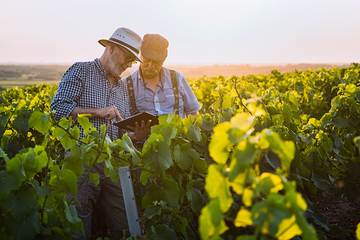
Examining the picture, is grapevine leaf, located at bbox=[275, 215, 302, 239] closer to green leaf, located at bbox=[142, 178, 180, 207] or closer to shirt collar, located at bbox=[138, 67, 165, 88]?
green leaf, located at bbox=[142, 178, 180, 207]

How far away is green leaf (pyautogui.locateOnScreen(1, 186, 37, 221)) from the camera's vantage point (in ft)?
3.36

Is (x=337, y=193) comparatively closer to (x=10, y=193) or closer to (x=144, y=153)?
(x=144, y=153)

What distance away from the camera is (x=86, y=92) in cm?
268

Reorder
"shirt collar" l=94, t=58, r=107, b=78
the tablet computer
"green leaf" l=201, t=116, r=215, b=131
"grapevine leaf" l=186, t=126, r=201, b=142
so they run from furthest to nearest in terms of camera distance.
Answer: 1. "shirt collar" l=94, t=58, r=107, b=78
2. the tablet computer
3. "green leaf" l=201, t=116, r=215, b=131
4. "grapevine leaf" l=186, t=126, r=201, b=142

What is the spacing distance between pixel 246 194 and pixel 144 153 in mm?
931

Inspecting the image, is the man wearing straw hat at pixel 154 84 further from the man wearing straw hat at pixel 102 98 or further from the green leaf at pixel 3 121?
the green leaf at pixel 3 121

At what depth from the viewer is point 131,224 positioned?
1578mm

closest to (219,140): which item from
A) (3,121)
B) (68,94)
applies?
(68,94)

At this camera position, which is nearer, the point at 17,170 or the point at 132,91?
the point at 17,170

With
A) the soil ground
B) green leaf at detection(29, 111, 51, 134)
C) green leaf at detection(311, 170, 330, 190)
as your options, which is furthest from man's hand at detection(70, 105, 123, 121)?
the soil ground

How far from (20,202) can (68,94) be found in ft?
5.51

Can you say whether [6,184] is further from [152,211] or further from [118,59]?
[118,59]

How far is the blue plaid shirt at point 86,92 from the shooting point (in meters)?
2.54

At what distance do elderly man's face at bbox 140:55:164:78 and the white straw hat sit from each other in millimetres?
250
